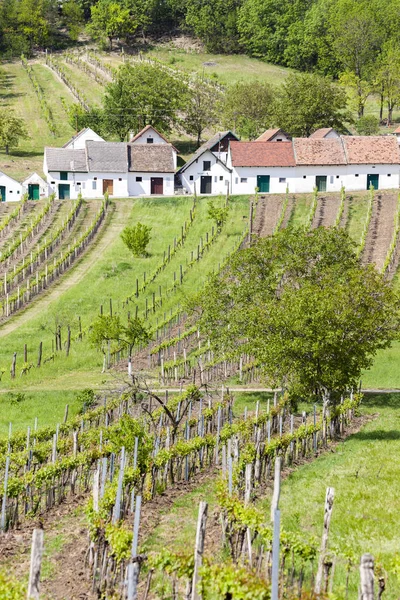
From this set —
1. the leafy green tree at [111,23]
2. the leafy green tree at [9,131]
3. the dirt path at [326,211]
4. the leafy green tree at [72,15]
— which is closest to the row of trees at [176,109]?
the leafy green tree at [9,131]

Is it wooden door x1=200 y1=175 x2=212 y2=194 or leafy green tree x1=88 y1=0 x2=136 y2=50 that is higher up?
leafy green tree x1=88 y1=0 x2=136 y2=50

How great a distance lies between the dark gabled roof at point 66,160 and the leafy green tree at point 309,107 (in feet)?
89.3

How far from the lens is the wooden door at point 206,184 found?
97812 mm

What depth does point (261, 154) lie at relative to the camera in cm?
9531

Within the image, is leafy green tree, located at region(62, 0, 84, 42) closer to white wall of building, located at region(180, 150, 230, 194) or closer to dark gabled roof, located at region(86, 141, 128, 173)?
dark gabled roof, located at region(86, 141, 128, 173)

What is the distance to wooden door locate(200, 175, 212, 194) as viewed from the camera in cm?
9781

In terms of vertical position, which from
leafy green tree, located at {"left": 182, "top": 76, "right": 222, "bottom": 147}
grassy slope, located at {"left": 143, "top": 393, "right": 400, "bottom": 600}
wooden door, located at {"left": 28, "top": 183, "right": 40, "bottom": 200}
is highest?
leafy green tree, located at {"left": 182, "top": 76, "right": 222, "bottom": 147}

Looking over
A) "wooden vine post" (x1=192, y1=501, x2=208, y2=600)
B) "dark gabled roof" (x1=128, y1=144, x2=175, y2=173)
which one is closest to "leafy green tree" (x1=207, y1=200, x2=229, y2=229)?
"dark gabled roof" (x1=128, y1=144, x2=175, y2=173)

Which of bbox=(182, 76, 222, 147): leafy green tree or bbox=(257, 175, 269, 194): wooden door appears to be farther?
bbox=(182, 76, 222, 147): leafy green tree

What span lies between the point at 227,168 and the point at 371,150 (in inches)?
640

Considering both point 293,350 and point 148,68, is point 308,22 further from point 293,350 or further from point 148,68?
point 293,350

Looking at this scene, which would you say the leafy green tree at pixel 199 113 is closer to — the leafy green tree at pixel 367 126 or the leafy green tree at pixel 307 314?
the leafy green tree at pixel 367 126

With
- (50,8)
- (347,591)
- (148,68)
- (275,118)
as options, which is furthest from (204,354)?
(50,8)

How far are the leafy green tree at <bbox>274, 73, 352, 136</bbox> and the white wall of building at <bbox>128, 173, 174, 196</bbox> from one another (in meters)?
20.7
